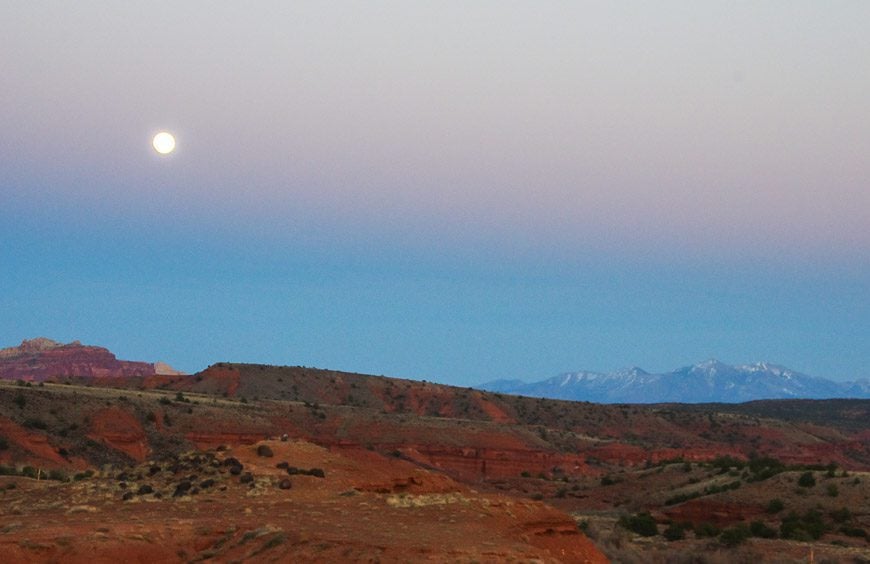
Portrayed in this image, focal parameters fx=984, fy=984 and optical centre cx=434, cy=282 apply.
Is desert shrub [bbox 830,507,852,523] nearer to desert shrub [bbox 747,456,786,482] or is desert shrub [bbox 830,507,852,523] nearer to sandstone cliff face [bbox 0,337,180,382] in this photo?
desert shrub [bbox 747,456,786,482]

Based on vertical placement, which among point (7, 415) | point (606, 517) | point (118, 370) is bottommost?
point (606, 517)

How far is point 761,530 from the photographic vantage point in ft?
133

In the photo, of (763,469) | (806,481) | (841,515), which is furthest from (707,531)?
(763,469)

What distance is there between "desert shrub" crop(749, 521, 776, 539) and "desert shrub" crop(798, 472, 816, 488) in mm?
6684

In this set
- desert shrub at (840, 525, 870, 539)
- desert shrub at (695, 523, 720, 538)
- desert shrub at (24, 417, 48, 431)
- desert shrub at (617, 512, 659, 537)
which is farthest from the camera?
desert shrub at (24, 417, 48, 431)

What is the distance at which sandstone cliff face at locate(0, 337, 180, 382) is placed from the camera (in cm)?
18224

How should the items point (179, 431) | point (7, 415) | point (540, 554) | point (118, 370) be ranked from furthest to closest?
1. point (118, 370)
2. point (179, 431)
3. point (7, 415)
4. point (540, 554)

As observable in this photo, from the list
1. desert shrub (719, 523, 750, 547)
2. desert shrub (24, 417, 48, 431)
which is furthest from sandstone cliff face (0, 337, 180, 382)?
desert shrub (719, 523, 750, 547)

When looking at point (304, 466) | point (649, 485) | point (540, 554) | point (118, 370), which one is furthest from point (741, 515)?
point (118, 370)

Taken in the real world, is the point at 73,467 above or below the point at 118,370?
below

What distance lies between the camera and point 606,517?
1857 inches

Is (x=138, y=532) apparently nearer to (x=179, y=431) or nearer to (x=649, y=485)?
(x=649, y=485)

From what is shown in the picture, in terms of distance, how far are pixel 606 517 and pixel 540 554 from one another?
1163 inches

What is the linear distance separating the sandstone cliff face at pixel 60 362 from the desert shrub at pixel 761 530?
511 feet
